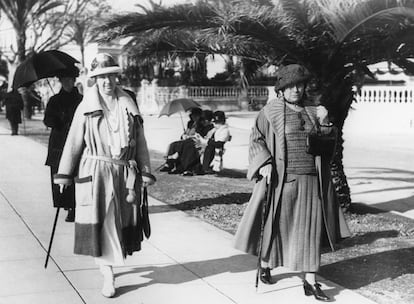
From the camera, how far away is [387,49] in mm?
8328

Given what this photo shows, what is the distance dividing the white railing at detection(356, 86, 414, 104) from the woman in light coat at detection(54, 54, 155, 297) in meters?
Answer: 21.8

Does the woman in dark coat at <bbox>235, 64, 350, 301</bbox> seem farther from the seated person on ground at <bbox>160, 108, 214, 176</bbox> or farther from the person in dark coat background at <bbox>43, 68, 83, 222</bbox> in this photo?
the seated person on ground at <bbox>160, 108, 214, 176</bbox>

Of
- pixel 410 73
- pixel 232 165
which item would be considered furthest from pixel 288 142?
pixel 232 165

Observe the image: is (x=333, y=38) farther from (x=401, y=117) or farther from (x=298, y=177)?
(x=401, y=117)

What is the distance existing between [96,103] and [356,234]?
12.4 ft

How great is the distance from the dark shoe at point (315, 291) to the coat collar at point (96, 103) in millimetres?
1811

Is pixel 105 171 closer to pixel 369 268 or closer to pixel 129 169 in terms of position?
pixel 129 169

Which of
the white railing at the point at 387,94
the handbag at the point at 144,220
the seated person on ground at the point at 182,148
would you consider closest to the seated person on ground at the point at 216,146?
the seated person on ground at the point at 182,148

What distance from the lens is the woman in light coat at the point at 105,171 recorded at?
5.33m

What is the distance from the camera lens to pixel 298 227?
5383mm

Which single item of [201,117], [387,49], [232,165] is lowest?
[232,165]

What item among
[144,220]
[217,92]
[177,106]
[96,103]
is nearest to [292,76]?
[96,103]

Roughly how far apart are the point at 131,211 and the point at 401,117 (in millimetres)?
22219

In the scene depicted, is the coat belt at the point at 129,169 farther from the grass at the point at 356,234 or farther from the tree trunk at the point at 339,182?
the tree trunk at the point at 339,182
